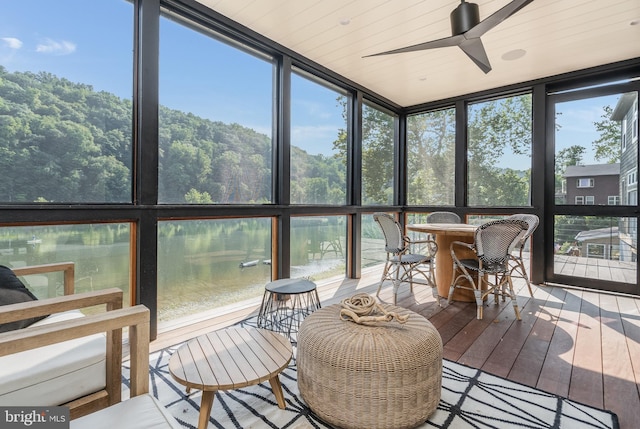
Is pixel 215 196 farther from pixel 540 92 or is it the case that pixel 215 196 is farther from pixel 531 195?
pixel 540 92

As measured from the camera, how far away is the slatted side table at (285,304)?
2455 millimetres

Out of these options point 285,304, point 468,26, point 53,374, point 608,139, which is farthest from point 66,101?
point 608,139

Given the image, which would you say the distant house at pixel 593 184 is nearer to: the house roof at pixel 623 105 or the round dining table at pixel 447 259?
the house roof at pixel 623 105

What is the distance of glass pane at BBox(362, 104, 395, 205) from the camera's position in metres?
5.00

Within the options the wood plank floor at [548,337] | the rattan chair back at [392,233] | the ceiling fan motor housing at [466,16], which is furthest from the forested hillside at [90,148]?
the ceiling fan motor housing at [466,16]

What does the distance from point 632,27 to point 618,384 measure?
11.1ft

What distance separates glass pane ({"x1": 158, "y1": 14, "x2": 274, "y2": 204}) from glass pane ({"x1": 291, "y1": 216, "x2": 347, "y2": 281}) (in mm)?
698

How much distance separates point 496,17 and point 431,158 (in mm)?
3338

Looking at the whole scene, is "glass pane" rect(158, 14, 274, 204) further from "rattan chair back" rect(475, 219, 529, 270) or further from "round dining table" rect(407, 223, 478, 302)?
"rattan chair back" rect(475, 219, 529, 270)

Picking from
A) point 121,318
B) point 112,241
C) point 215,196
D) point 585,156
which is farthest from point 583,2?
point 112,241

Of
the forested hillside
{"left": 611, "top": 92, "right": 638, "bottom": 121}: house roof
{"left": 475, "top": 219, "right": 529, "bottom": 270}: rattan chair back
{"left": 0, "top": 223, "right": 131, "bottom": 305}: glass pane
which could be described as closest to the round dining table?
{"left": 475, "top": 219, "right": 529, "bottom": 270}: rattan chair back

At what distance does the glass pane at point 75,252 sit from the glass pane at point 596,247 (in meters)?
5.22

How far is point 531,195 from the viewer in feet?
15.1

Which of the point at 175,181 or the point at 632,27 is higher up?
the point at 632,27
